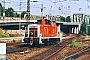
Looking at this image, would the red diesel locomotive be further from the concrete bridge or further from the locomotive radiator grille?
the concrete bridge

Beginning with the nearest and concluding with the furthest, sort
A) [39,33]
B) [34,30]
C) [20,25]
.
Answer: [39,33]
[34,30]
[20,25]

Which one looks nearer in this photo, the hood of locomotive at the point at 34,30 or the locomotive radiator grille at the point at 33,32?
the hood of locomotive at the point at 34,30

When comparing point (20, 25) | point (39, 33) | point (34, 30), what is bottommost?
point (39, 33)

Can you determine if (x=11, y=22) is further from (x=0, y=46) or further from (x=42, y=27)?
(x=0, y=46)

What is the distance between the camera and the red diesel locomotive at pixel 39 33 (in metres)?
28.3

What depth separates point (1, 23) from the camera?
63094 mm

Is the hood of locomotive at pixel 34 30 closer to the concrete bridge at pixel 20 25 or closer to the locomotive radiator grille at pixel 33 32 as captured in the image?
the locomotive radiator grille at pixel 33 32

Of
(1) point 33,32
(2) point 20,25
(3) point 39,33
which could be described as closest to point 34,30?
(1) point 33,32

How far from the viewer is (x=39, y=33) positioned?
28.7 m

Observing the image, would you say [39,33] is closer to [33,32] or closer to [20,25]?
[33,32]

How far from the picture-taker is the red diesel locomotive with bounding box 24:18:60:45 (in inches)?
1114

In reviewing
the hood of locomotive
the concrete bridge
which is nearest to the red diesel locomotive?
the hood of locomotive

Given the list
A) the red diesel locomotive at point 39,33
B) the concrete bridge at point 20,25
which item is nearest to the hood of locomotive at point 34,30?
the red diesel locomotive at point 39,33

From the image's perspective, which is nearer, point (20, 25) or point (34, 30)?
point (34, 30)
